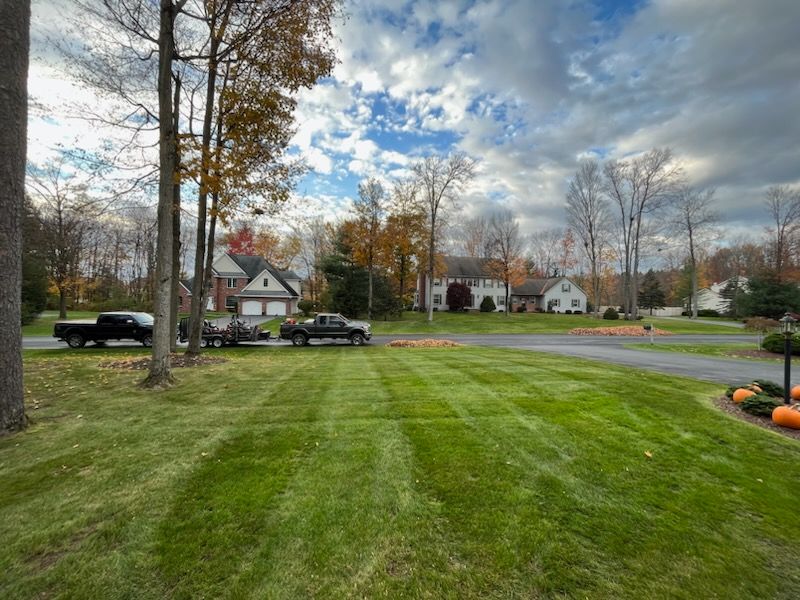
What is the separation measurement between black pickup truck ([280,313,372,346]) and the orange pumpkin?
16.3 m

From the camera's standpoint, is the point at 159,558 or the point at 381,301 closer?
the point at 159,558

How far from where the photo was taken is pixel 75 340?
1659cm

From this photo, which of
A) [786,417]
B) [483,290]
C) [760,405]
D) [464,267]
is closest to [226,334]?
[760,405]

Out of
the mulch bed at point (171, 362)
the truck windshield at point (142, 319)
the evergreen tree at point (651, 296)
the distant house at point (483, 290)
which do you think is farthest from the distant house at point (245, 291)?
the evergreen tree at point (651, 296)

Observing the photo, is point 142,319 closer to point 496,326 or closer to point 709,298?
point 496,326

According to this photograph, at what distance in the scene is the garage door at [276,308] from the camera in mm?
41188

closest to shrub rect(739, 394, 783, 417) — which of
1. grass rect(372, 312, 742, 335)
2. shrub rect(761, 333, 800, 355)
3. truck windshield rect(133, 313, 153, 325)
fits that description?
shrub rect(761, 333, 800, 355)

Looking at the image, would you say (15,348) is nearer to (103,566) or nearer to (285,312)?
(103,566)

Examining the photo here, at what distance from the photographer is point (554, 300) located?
52.9 metres

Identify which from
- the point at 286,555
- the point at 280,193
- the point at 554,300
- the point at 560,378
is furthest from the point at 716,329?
the point at 286,555

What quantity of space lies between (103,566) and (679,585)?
12.7 ft

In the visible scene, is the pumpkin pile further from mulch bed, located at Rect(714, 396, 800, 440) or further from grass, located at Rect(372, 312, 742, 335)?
grass, located at Rect(372, 312, 742, 335)

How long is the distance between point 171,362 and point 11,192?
24.1 ft

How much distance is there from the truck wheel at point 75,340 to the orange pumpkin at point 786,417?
922 inches
